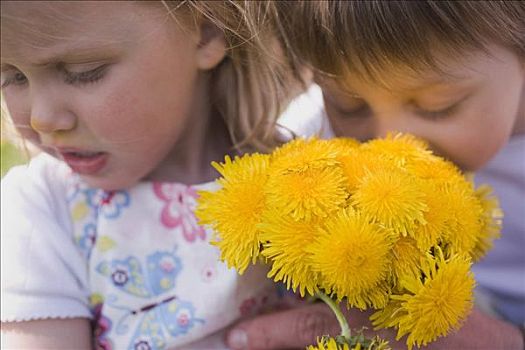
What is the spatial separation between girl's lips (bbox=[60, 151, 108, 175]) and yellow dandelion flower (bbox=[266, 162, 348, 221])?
38 cm

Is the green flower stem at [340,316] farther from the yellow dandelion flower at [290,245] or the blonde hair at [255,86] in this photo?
the blonde hair at [255,86]

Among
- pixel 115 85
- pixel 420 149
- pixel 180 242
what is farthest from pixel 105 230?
pixel 420 149

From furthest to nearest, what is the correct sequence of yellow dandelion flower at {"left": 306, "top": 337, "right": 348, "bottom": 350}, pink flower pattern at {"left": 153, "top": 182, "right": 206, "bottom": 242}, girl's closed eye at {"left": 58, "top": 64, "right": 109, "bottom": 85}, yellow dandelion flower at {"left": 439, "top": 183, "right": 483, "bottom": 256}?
pink flower pattern at {"left": 153, "top": 182, "right": 206, "bottom": 242} < girl's closed eye at {"left": 58, "top": 64, "right": 109, "bottom": 85} < yellow dandelion flower at {"left": 439, "top": 183, "right": 483, "bottom": 256} < yellow dandelion flower at {"left": 306, "top": 337, "right": 348, "bottom": 350}

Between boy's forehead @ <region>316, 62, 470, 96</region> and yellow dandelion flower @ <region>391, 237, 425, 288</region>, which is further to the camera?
boy's forehead @ <region>316, 62, 470, 96</region>

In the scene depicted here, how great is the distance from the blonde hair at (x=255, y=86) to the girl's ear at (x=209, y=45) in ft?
0.07

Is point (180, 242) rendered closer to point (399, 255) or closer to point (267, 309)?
point (267, 309)

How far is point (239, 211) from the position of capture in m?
1.00

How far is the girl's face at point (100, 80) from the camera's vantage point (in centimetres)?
106

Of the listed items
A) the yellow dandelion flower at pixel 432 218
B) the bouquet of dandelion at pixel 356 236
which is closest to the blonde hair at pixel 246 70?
the bouquet of dandelion at pixel 356 236

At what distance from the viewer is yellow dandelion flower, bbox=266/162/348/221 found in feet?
3.12

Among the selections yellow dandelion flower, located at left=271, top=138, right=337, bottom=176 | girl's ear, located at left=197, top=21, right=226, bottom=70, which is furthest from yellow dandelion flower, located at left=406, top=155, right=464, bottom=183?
girl's ear, located at left=197, top=21, right=226, bottom=70

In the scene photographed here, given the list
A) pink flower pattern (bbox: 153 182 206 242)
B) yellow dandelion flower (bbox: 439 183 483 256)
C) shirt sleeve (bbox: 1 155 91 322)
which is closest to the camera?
yellow dandelion flower (bbox: 439 183 483 256)

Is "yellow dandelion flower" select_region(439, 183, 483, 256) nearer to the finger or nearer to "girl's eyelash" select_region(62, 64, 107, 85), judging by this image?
the finger

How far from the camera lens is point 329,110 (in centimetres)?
141
